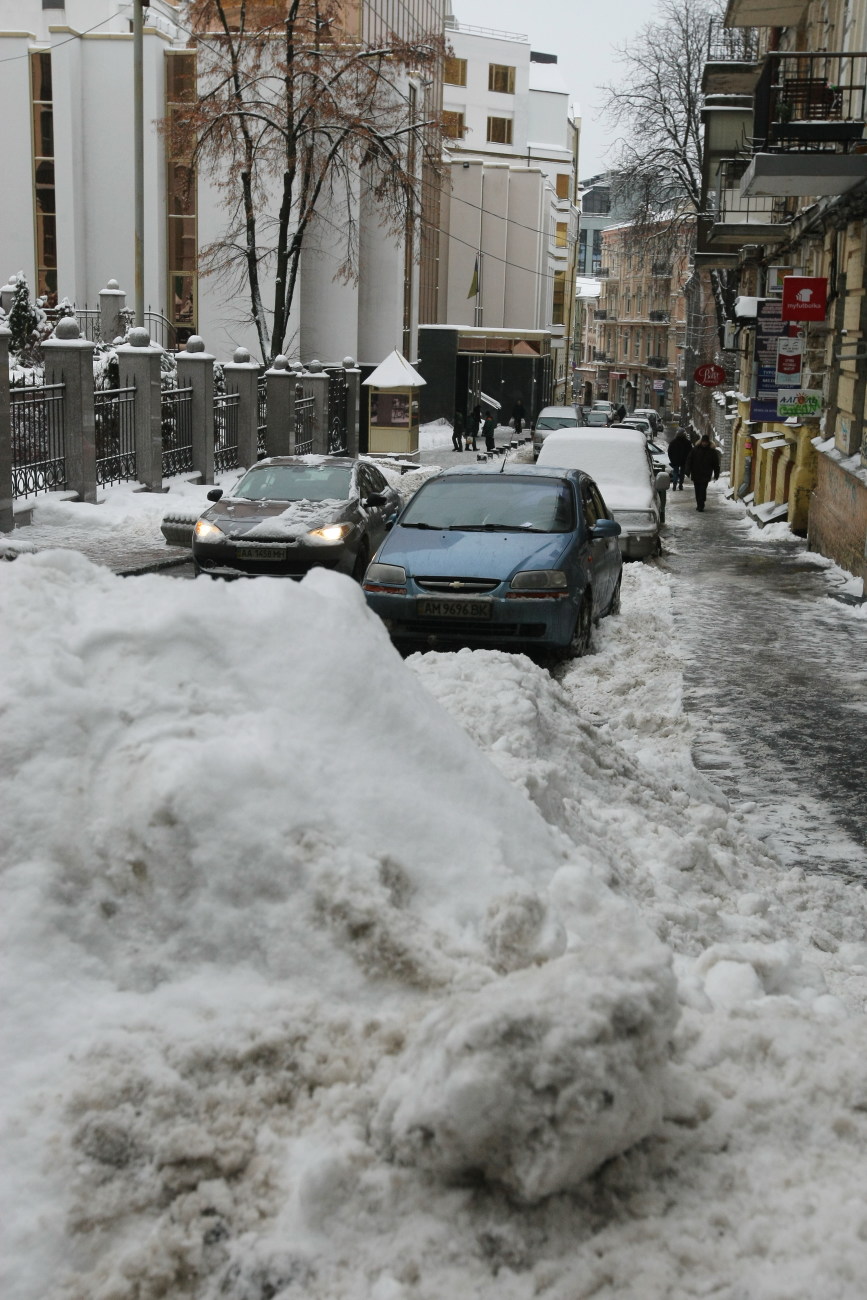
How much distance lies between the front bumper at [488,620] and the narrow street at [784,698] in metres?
1.07

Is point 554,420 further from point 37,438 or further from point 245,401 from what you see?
point 37,438

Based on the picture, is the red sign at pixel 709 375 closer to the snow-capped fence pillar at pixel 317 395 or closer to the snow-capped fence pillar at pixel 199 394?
the snow-capped fence pillar at pixel 317 395

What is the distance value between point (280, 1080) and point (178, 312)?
41.1 metres

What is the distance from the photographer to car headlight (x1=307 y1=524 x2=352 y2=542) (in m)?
14.6

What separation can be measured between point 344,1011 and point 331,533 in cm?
1144

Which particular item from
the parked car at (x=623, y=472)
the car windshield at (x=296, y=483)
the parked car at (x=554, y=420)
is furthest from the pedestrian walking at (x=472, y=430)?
the car windshield at (x=296, y=483)

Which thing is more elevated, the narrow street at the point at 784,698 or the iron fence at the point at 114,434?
the iron fence at the point at 114,434

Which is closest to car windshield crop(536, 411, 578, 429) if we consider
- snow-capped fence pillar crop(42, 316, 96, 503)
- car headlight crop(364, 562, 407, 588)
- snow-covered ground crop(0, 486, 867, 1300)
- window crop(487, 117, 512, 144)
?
snow-capped fence pillar crop(42, 316, 96, 503)

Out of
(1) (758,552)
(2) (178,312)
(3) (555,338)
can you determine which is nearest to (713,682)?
(1) (758,552)

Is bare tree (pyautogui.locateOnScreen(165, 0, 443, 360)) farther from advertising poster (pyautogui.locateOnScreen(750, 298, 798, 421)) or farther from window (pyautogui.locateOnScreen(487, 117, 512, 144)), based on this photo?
window (pyautogui.locateOnScreen(487, 117, 512, 144))

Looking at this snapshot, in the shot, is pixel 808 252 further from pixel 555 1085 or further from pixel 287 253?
pixel 555 1085

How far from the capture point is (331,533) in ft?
48.0

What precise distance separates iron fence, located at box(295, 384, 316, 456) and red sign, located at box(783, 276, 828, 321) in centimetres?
1269

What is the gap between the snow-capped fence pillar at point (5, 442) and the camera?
56.6ft
